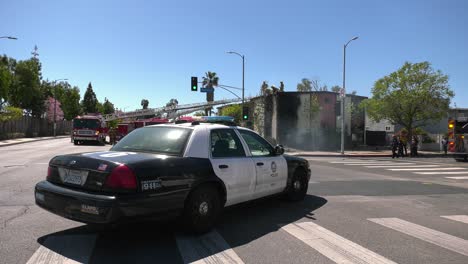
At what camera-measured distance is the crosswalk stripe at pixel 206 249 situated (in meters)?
4.64

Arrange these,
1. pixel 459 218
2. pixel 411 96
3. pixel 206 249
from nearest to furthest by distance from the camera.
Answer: pixel 206 249 → pixel 459 218 → pixel 411 96

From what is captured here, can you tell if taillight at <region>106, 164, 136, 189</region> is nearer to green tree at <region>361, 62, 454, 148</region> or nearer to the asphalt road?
the asphalt road

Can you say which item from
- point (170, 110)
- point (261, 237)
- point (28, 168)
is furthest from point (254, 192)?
point (170, 110)

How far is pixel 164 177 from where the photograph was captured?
5074 mm

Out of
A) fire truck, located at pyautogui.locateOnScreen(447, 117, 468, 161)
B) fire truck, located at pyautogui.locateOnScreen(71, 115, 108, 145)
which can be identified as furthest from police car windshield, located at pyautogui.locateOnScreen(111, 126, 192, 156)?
fire truck, located at pyautogui.locateOnScreen(71, 115, 108, 145)

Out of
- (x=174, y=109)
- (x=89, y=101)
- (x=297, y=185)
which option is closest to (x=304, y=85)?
(x=174, y=109)

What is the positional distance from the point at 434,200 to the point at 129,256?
7.45m

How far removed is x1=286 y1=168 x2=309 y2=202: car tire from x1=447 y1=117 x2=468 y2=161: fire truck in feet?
66.8

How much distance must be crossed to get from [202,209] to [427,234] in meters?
3.37

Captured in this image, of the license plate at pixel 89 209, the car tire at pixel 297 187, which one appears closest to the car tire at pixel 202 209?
the license plate at pixel 89 209

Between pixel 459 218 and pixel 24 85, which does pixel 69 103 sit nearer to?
pixel 24 85

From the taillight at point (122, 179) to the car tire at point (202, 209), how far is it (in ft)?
3.06

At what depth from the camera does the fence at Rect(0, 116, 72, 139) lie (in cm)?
3834

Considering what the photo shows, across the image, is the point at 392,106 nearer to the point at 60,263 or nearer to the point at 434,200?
the point at 434,200
